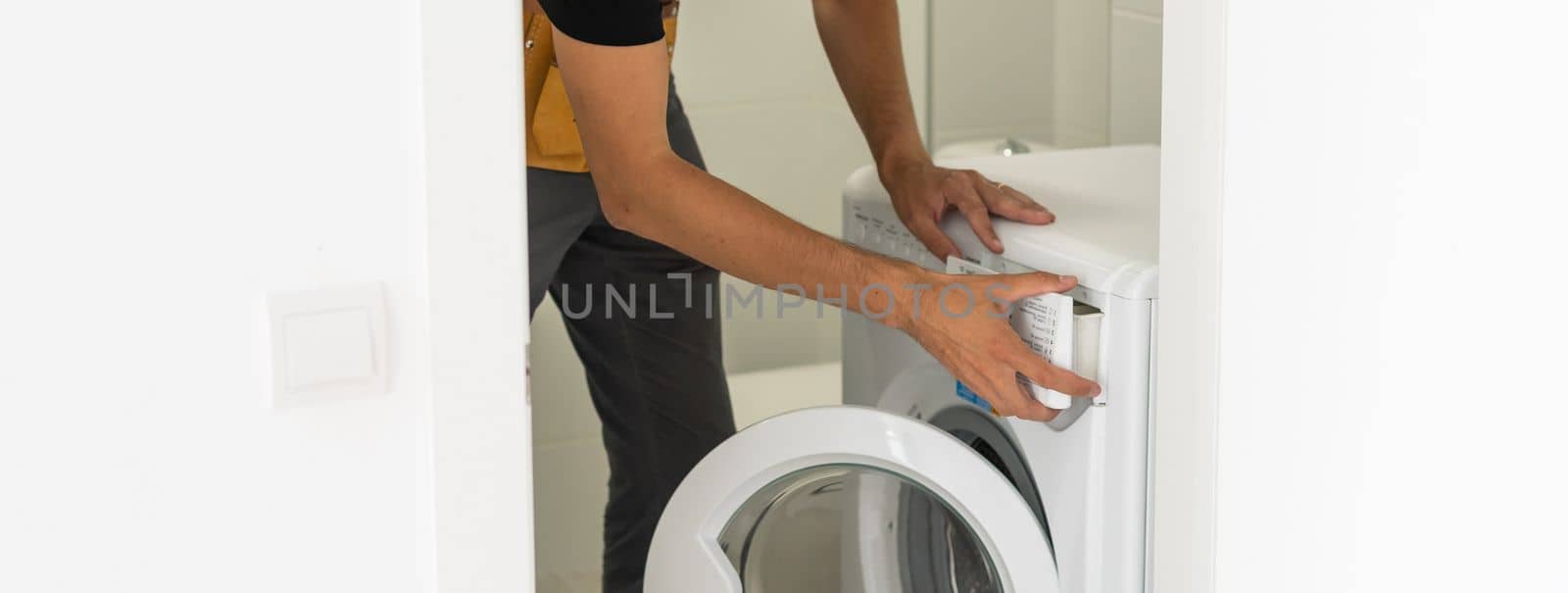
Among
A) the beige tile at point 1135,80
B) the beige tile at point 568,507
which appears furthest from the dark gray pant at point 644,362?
the beige tile at point 1135,80

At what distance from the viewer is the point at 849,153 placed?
289 cm

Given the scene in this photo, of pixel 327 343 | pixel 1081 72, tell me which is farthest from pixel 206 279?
pixel 1081 72

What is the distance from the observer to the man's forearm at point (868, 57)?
190 centimetres

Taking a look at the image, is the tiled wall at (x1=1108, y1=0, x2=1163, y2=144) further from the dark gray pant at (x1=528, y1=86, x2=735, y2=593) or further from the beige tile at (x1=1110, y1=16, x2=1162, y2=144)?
the dark gray pant at (x1=528, y1=86, x2=735, y2=593)

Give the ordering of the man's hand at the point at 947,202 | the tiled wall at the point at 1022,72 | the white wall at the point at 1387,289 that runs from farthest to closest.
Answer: the tiled wall at the point at 1022,72, the man's hand at the point at 947,202, the white wall at the point at 1387,289

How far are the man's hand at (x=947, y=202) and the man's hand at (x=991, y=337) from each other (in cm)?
14

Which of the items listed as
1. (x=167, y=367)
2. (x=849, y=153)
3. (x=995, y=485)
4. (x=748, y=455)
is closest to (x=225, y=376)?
(x=167, y=367)

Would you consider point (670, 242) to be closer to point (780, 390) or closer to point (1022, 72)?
point (780, 390)

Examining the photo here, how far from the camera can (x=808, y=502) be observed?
1.58 m

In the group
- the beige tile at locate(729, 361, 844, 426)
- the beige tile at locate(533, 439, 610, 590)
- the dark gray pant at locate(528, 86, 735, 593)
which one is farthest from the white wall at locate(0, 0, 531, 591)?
the beige tile at locate(729, 361, 844, 426)

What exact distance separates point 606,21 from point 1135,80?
4.02ft

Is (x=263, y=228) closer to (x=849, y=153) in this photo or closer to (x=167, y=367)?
(x=167, y=367)

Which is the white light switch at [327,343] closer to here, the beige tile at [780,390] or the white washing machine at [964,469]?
the white washing machine at [964,469]

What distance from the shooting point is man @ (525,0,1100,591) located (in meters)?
1.38
